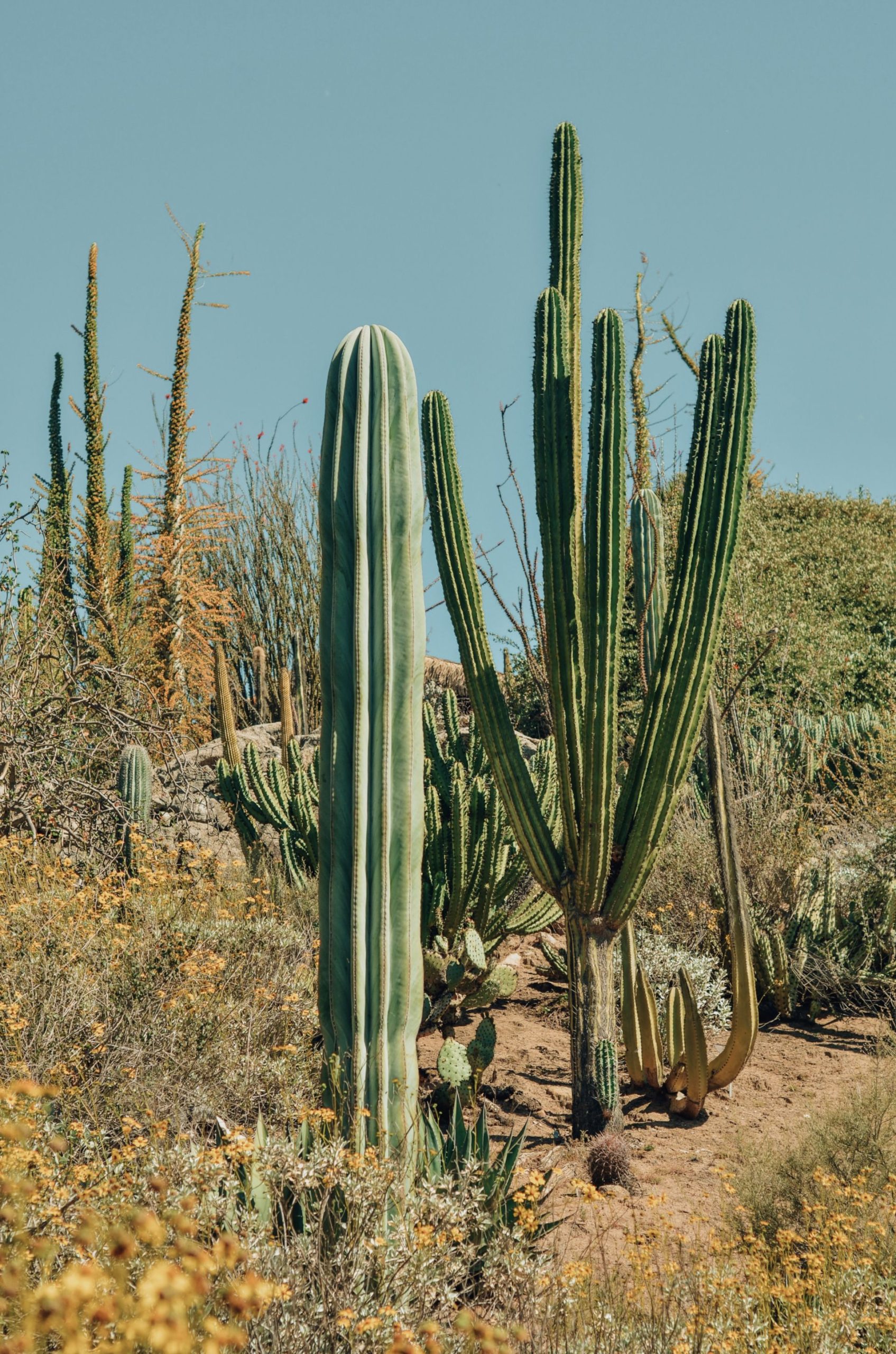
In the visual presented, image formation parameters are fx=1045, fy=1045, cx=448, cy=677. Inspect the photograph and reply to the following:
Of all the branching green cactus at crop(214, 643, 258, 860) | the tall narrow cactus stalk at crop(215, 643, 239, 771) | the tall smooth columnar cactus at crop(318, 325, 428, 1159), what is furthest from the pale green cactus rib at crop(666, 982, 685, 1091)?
the tall narrow cactus stalk at crop(215, 643, 239, 771)

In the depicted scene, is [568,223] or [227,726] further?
[227,726]

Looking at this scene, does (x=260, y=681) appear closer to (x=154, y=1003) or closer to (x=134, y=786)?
(x=134, y=786)

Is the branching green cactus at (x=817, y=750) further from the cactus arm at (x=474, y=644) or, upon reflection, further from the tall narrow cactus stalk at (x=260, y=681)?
the tall narrow cactus stalk at (x=260, y=681)

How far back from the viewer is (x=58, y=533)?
36.8 ft

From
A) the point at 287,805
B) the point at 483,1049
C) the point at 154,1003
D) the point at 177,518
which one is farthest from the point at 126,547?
the point at 483,1049

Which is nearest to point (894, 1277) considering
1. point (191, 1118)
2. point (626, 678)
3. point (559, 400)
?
point (191, 1118)

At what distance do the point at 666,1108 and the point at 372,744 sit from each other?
2597 millimetres

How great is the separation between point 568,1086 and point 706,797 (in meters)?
4.64

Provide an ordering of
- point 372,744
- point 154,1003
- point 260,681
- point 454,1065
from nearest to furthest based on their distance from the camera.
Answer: point 372,744 → point 454,1065 → point 154,1003 → point 260,681

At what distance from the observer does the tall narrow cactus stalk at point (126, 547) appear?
472 inches

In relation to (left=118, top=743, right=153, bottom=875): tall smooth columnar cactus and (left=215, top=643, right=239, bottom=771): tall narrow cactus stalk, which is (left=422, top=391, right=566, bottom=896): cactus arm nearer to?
(left=118, top=743, right=153, bottom=875): tall smooth columnar cactus

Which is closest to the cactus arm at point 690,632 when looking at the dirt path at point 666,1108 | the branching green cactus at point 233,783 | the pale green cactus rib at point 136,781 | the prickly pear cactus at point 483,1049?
the prickly pear cactus at point 483,1049

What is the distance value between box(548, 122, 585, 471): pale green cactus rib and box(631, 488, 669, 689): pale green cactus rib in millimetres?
1174

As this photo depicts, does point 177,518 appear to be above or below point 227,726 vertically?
above
